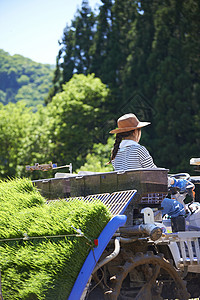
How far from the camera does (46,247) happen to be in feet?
12.4

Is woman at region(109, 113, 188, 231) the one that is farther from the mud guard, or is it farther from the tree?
the tree

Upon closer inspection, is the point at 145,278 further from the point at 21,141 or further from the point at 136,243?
the point at 21,141

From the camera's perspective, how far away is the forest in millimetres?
27641

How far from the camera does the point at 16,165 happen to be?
3067 cm

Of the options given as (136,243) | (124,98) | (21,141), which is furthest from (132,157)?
(124,98)

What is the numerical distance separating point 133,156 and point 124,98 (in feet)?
88.6

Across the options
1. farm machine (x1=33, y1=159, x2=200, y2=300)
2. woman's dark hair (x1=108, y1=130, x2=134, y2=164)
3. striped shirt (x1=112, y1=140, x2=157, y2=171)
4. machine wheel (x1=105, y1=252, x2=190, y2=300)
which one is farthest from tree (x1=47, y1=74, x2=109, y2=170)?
machine wheel (x1=105, y1=252, x2=190, y2=300)

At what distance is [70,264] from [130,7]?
33228 millimetres

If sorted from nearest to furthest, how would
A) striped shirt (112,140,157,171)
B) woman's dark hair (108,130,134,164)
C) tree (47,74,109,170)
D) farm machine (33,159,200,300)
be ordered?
farm machine (33,159,200,300)
striped shirt (112,140,157,171)
woman's dark hair (108,130,134,164)
tree (47,74,109,170)

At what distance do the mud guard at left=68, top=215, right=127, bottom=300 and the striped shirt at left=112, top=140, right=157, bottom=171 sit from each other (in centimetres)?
102

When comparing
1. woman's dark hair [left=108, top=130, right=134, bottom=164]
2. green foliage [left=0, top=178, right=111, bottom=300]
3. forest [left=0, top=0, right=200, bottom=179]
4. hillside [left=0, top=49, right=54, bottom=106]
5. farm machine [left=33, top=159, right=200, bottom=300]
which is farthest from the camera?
hillside [left=0, top=49, right=54, bottom=106]

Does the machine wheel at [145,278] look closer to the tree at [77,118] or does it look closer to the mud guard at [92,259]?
the mud guard at [92,259]

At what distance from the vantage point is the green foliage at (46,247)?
3648 mm

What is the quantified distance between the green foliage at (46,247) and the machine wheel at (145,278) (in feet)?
1.78
